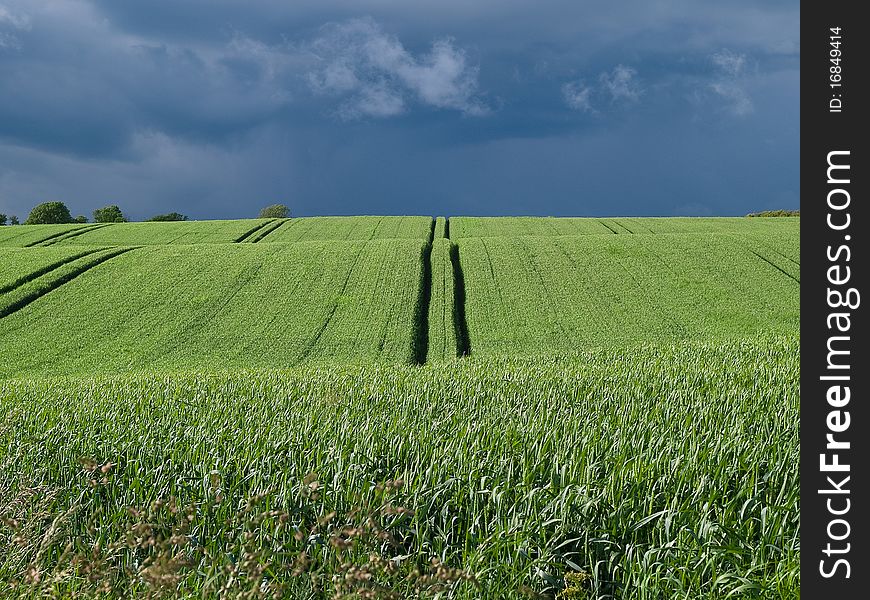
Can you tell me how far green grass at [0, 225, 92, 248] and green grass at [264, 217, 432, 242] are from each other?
63.8 ft

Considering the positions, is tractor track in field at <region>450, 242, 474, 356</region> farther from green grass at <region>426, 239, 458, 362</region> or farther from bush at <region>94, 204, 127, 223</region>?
bush at <region>94, 204, 127, 223</region>

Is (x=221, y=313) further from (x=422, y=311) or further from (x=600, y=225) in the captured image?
(x=600, y=225)

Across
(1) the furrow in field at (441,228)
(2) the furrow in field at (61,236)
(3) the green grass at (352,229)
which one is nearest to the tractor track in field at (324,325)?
(1) the furrow in field at (441,228)

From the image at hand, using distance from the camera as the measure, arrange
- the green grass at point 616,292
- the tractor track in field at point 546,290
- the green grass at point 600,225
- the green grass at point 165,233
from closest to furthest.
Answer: the green grass at point 616,292 < the tractor track in field at point 546,290 < the green grass at point 165,233 < the green grass at point 600,225

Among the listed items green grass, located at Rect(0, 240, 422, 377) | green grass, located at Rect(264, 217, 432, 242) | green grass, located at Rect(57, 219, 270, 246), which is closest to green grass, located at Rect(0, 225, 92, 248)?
green grass, located at Rect(57, 219, 270, 246)

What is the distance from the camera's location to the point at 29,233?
61.9 meters

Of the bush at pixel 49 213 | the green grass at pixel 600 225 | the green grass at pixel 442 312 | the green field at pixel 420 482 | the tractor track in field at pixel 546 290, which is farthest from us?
the bush at pixel 49 213

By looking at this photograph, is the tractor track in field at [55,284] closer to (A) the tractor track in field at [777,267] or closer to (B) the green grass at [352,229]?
(B) the green grass at [352,229]

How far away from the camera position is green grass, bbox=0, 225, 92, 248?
57750 millimetres

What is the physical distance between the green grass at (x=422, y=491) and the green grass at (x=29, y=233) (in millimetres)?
55295

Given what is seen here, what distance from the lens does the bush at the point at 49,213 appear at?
97250 mm

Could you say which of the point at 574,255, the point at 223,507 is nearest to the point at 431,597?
the point at 223,507

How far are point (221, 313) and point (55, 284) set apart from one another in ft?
37.4
